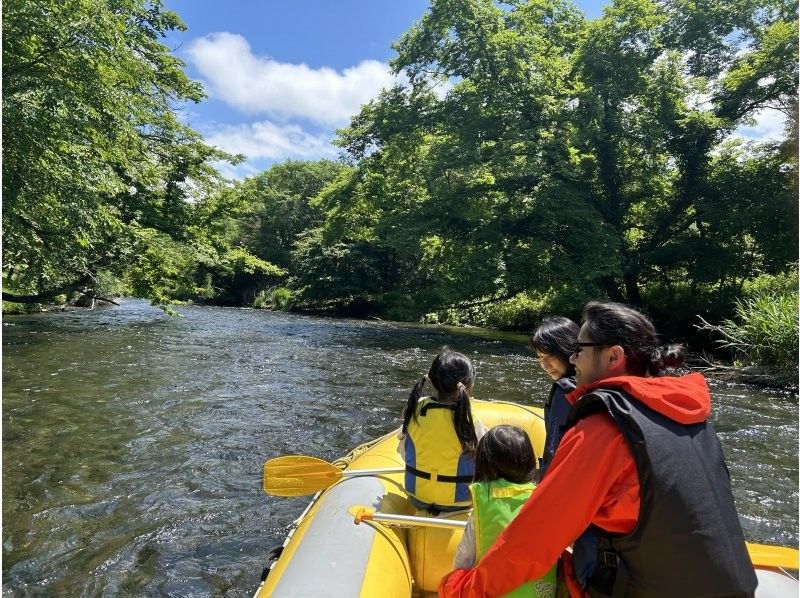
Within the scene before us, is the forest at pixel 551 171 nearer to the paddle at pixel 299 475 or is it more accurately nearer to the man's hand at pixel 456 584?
the paddle at pixel 299 475

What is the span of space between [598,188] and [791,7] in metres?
7.14

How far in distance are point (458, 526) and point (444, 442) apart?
1.49 feet

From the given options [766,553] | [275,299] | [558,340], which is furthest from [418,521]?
[275,299]

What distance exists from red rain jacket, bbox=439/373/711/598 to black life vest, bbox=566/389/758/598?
0.08 feet

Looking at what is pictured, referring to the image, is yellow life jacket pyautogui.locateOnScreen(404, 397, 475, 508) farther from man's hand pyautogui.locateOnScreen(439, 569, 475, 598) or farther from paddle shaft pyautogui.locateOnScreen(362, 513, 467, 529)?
man's hand pyautogui.locateOnScreen(439, 569, 475, 598)

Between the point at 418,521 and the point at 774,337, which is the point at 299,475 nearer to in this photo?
the point at 418,521

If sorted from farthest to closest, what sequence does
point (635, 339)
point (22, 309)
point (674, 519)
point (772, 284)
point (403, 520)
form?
point (22, 309), point (772, 284), point (403, 520), point (635, 339), point (674, 519)

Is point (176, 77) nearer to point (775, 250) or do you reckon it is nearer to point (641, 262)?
point (641, 262)

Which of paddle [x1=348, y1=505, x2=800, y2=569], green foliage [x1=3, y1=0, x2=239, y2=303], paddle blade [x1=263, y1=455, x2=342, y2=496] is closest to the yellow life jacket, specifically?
paddle [x1=348, y1=505, x2=800, y2=569]

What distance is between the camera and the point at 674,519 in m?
1.17

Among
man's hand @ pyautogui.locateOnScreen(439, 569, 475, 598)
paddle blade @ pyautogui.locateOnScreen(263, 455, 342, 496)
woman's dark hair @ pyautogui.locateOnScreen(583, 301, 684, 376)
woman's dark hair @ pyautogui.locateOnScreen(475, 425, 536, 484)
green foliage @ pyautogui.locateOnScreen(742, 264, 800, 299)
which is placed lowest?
paddle blade @ pyautogui.locateOnScreen(263, 455, 342, 496)

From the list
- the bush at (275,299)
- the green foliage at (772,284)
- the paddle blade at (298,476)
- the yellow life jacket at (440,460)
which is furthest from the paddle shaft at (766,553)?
the bush at (275,299)

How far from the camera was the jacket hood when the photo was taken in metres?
1.21

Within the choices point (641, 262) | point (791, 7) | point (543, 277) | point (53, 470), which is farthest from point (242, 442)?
point (791, 7)
